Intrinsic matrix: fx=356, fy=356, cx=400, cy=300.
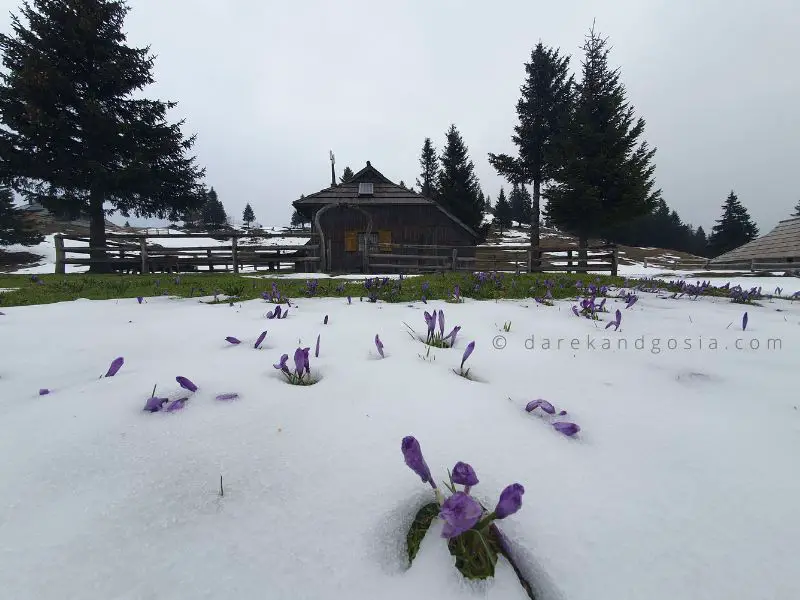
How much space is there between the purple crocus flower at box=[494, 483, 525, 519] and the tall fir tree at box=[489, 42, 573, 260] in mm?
25850

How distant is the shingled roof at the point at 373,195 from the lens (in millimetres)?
20919

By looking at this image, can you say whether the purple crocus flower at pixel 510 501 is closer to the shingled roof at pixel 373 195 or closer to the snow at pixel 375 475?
the snow at pixel 375 475

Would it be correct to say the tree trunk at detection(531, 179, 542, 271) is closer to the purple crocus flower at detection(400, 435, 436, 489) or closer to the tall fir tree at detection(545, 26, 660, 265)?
the tall fir tree at detection(545, 26, 660, 265)

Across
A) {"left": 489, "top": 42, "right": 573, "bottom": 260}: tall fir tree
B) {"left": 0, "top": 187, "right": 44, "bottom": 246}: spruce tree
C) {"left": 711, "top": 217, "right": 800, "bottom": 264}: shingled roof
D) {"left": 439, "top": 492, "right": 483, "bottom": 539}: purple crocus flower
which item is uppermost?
{"left": 489, "top": 42, "right": 573, "bottom": 260}: tall fir tree

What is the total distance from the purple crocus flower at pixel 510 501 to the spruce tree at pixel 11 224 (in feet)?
132

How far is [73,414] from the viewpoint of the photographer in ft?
3.72

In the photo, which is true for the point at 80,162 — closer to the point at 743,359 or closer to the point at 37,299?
the point at 37,299

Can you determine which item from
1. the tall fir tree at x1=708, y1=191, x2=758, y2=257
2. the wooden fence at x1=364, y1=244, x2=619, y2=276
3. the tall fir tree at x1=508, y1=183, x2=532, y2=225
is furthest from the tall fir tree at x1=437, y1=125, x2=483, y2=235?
the tall fir tree at x1=508, y1=183, x2=532, y2=225

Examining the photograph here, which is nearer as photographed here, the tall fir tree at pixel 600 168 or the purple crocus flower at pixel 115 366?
the purple crocus flower at pixel 115 366

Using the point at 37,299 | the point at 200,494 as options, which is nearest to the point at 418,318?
the point at 200,494

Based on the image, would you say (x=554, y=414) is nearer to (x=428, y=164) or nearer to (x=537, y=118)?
(x=537, y=118)

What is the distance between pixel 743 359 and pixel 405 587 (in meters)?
2.34

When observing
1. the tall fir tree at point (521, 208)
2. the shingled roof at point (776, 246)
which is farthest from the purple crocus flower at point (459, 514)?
the tall fir tree at point (521, 208)

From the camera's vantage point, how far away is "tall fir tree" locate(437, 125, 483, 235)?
104 feet
